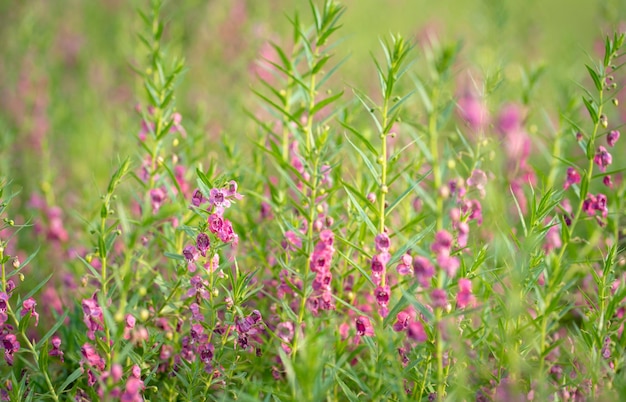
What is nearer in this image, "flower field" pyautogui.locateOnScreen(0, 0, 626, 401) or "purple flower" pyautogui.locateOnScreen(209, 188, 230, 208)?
"flower field" pyautogui.locateOnScreen(0, 0, 626, 401)

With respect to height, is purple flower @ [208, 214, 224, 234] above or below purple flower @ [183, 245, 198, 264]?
above

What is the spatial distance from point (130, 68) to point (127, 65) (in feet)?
1.56

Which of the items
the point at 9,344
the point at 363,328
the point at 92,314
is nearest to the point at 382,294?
the point at 363,328

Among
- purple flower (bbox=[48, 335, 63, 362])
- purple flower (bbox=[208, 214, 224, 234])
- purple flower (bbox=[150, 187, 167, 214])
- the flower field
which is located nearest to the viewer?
the flower field

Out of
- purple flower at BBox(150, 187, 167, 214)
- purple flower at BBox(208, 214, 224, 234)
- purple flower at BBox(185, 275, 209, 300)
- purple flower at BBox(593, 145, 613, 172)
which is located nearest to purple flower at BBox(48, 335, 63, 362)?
purple flower at BBox(185, 275, 209, 300)

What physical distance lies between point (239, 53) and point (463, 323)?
5808 millimetres

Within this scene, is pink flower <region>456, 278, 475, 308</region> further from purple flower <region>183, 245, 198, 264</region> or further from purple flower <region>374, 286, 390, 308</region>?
purple flower <region>183, 245, 198, 264</region>

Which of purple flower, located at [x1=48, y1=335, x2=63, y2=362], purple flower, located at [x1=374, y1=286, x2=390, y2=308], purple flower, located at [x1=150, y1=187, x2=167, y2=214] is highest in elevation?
purple flower, located at [x1=150, y1=187, x2=167, y2=214]

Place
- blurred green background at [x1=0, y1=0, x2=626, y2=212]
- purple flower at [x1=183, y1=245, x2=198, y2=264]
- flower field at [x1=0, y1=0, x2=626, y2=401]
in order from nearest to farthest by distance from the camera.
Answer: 1. flower field at [x1=0, y1=0, x2=626, y2=401]
2. purple flower at [x1=183, y1=245, x2=198, y2=264]
3. blurred green background at [x1=0, y1=0, x2=626, y2=212]

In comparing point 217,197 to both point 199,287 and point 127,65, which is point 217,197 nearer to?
point 199,287

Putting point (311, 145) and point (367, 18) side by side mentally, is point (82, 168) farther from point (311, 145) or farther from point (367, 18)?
point (367, 18)

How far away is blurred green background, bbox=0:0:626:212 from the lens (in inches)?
204

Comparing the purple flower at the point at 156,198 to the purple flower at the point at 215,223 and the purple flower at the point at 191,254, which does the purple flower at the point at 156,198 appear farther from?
the purple flower at the point at 215,223

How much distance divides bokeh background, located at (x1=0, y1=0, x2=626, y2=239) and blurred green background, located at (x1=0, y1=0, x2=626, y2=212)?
2 centimetres
